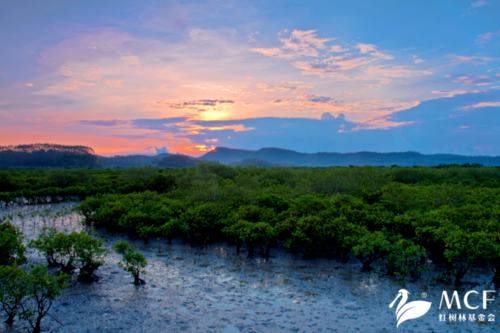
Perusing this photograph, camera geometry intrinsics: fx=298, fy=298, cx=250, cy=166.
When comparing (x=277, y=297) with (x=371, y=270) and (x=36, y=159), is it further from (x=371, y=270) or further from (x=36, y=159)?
(x=36, y=159)

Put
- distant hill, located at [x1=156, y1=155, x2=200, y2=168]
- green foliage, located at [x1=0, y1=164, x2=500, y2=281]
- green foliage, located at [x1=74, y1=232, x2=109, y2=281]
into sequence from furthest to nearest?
distant hill, located at [x1=156, y1=155, x2=200, y2=168] → green foliage, located at [x1=0, y1=164, x2=500, y2=281] → green foliage, located at [x1=74, y1=232, x2=109, y2=281]

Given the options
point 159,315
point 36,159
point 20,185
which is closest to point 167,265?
point 159,315

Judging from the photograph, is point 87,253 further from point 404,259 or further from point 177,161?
point 177,161

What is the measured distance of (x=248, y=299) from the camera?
30.1 ft

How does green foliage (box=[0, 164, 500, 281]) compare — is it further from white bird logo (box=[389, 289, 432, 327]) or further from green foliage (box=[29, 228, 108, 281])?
white bird logo (box=[389, 289, 432, 327])

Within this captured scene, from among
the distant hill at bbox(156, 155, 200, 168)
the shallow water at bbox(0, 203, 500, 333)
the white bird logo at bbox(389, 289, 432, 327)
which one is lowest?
the shallow water at bbox(0, 203, 500, 333)

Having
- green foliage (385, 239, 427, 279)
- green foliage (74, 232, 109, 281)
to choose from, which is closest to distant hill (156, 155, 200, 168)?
green foliage (74, 232, 109, 281)

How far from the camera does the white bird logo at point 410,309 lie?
322 inches

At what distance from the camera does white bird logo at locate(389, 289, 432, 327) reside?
818cm

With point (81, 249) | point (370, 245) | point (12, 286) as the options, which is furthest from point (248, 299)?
point (12, 286)

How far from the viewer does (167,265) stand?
40.3 ft

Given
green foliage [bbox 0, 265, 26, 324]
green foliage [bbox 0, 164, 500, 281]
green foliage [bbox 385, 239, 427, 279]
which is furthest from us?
green foliage [bbox 0, 164, 500, 281]

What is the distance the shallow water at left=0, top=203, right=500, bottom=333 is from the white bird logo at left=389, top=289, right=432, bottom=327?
0.13 meters

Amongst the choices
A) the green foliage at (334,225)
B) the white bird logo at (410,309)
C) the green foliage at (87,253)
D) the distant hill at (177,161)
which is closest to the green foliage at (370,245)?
the green foliage at (334,225)
